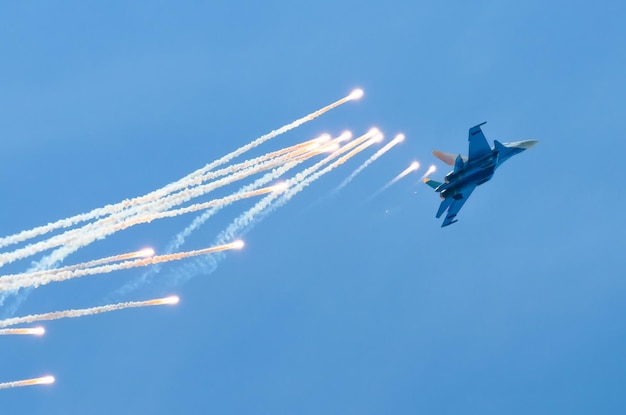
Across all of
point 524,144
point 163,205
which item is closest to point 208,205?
point 163,205

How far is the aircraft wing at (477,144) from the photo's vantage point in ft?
243

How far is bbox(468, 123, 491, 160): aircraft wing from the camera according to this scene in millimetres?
74125

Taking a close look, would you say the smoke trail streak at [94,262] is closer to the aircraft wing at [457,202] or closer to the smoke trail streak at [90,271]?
the smoke trail streak at [90,271]

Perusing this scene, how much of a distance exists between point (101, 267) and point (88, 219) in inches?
159

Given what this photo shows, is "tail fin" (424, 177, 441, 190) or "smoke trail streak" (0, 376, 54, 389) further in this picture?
"tail fin" (424, 177, 441, 190)

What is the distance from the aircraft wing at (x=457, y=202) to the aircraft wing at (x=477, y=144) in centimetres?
288

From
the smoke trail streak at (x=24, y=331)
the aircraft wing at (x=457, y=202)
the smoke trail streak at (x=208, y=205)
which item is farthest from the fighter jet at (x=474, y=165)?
the smoke trail streak at (x=24, y=331)

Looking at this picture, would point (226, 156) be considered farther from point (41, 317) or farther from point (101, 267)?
point (41, 317)

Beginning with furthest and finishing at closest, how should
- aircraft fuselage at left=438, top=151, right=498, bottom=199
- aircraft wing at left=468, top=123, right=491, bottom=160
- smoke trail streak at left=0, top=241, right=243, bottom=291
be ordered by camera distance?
aircraft fuselage at left=438, top=151, right=498, bottom=199 → aircraft wing at left=468, top=123, right=491, bottom=160 → smoke trail streak at left=0, top=241, right=243, bottom=291

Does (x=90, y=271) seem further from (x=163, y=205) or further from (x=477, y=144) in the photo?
(x=477, y=144)

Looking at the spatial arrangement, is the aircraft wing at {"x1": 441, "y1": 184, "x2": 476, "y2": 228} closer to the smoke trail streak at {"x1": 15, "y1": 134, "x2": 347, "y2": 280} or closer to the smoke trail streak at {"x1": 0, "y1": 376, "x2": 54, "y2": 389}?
the smoke trail streak at {"x1": 15, "y1": 134, "x2": 347, "y2": 280}

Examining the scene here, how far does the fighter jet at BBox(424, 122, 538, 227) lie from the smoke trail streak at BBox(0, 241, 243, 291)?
1751cm

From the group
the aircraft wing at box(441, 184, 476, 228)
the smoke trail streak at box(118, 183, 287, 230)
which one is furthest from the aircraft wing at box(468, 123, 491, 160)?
the smoke trail streak at box(118, 183, 287, 230)

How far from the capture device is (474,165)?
75.0 metres
